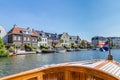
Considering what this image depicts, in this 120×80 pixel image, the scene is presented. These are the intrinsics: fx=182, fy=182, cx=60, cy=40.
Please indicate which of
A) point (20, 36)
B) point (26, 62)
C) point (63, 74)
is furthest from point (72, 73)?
point (20, 36)

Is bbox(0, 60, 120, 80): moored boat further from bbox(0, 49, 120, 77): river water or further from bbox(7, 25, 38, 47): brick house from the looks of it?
Result: bbox(7, 25, 38, 47): brick house

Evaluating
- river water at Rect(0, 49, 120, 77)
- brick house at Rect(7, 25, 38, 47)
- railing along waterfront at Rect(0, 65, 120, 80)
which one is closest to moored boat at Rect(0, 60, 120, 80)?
railing along waterfront at Rect(0, 65, 120, 80)

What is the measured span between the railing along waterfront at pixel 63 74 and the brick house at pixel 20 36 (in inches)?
1873

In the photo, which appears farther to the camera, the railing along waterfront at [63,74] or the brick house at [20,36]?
the brick house at [20,36]

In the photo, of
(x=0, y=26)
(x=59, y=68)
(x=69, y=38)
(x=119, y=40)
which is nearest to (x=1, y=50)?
(x=0, y=26)

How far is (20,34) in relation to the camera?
53.2m

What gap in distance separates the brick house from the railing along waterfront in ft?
156

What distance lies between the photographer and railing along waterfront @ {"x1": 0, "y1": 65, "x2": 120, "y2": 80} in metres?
4.28

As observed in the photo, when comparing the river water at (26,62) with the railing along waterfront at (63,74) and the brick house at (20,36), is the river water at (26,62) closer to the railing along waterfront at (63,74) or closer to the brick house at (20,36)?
the railing along waterfront at (63,74)

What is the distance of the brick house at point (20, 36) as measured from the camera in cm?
5166

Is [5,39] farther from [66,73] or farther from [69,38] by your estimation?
[66,73]

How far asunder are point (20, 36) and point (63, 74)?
163 ft

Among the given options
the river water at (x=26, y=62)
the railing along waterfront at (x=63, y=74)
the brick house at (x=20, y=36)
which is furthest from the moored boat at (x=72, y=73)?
the brick house at (x=20, y=36)

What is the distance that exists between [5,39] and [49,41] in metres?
22.2
